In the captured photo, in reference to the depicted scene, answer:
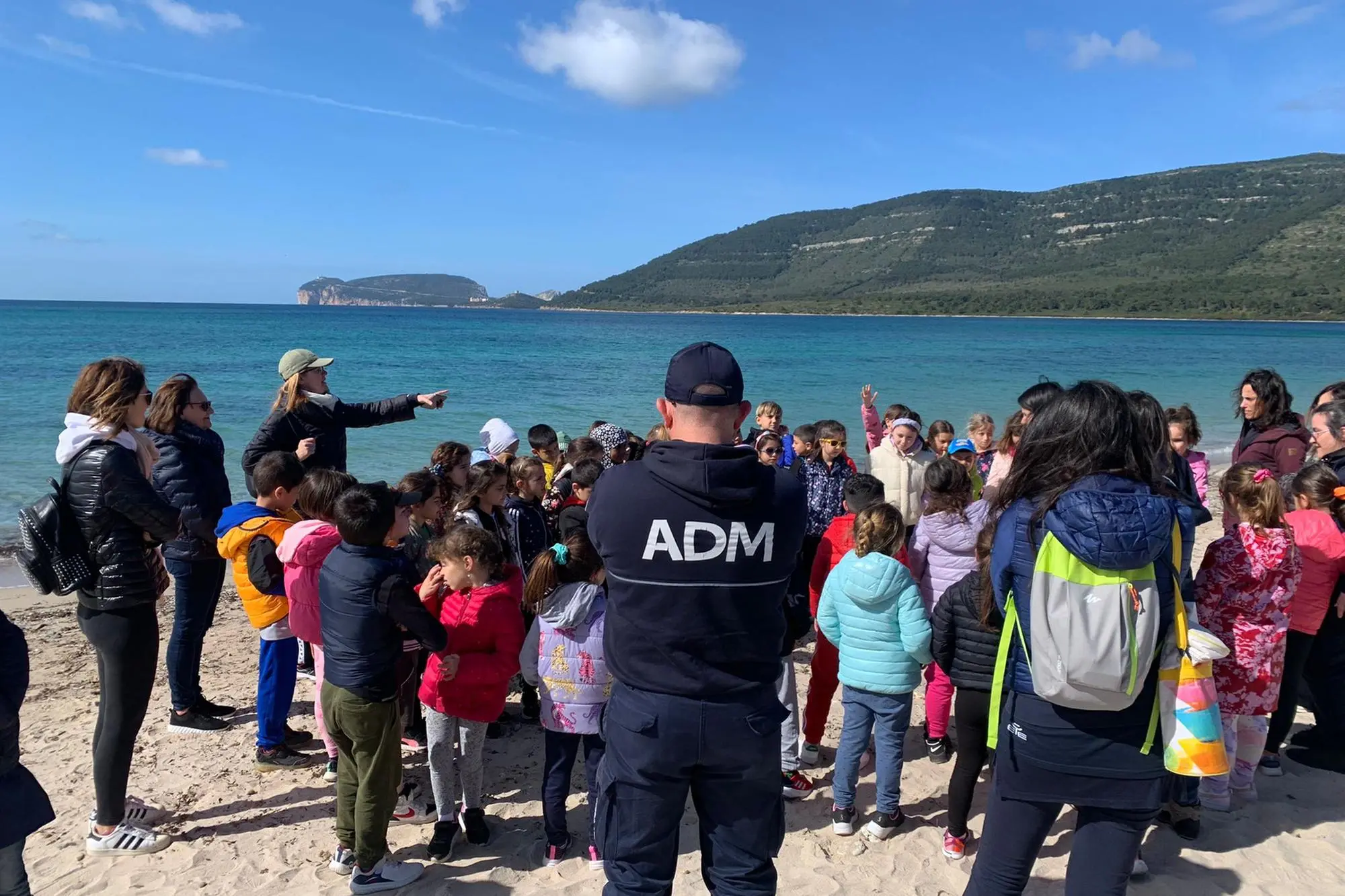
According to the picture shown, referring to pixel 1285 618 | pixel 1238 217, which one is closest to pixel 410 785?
pixel 1285 618

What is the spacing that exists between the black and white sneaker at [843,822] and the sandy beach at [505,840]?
5 cm

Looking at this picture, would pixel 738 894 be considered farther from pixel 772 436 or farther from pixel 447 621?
pixel 772 436

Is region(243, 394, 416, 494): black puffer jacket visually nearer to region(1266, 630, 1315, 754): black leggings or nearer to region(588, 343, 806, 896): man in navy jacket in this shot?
region(588, 343, 806, 896): man in navy jacket

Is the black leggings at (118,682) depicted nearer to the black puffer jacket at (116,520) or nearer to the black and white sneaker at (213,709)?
the black puffer jacket at (116,520)

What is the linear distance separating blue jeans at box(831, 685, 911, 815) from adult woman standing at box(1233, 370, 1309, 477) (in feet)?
11.5

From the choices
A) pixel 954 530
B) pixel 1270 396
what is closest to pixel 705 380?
pixel 954 530

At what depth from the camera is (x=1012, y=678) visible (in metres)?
2.41

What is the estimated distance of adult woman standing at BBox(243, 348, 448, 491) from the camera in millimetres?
5305

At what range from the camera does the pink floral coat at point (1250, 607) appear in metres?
3.65

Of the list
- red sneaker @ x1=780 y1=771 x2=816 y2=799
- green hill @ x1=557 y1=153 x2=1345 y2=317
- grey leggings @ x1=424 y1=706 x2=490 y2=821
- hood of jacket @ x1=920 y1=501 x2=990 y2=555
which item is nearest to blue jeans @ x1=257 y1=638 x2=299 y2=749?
grey leggings @ x1=424 y1=706 x2=490 y2=821

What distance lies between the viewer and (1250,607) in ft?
12.3

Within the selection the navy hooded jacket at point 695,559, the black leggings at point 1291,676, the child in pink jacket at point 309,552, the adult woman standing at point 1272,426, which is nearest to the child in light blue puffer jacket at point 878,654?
the navy hooded jacket at point 695,559

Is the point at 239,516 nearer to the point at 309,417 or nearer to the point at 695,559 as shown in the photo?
the point at 309,417

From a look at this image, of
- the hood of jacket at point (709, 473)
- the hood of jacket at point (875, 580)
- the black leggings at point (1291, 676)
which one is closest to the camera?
the hood of jacket at point (709, 473)
